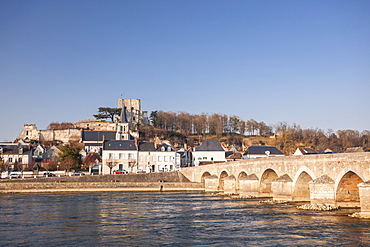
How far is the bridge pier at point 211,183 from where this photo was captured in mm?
45594

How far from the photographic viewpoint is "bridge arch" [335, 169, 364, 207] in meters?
23.4

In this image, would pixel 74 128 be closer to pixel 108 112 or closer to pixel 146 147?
pixel 108 112

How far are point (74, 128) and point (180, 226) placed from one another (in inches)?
3351

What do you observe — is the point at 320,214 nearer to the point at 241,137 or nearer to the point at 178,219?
the point at 178,219

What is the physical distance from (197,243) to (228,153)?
5815cm

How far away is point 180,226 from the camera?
70.9 feet

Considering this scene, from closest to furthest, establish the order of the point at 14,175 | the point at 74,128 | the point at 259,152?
the point at 14,175
the point at 259,152
the point at 74,128

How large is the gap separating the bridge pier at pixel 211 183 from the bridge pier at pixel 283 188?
607 inches

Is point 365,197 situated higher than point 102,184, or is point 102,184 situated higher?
point 365,197

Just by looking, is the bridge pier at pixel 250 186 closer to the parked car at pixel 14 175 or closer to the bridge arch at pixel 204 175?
the bridge arch at pixel 204 175

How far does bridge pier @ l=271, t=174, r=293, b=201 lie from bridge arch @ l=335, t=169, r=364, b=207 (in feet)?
17.6

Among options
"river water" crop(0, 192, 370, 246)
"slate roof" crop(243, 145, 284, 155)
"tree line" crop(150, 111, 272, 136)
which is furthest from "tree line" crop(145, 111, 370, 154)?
"river water" crop(0, 192, 370, 246)

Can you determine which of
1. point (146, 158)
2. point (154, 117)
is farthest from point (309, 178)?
point (154, 117)

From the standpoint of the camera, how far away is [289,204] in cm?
2848
